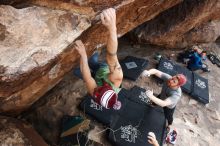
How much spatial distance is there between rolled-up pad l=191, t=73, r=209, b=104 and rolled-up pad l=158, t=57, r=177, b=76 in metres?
0.67

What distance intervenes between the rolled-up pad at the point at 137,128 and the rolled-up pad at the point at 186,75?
4.83 feet

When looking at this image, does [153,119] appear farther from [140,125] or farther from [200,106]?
[200,106]

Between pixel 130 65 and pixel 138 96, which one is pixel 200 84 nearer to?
pixel 130 65

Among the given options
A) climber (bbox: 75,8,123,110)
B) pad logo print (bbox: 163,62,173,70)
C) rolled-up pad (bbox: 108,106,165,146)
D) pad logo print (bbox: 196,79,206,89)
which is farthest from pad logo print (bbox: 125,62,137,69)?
climber (bbox: 75,8,123,110)

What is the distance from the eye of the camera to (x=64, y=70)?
577 cm

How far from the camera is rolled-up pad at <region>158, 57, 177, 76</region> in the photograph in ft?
28.0

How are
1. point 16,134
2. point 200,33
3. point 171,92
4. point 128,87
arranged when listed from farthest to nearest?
point 200,33 → point 128,87 → point 171,92 → point 16,134

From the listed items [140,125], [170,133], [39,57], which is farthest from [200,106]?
[39,57]

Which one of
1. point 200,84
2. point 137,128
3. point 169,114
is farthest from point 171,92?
point 200,84

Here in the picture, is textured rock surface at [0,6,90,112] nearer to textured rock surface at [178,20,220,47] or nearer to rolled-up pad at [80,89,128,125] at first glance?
rolled-up pad at [80,89,128,125]

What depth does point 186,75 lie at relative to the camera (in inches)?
343

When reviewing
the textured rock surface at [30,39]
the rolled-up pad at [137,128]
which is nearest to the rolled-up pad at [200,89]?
the rolled-up pad at [137,128]

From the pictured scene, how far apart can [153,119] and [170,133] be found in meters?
0.52

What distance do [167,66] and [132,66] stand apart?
1.01 m
